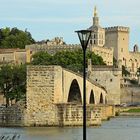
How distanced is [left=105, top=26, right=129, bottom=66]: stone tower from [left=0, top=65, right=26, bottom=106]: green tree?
218ft

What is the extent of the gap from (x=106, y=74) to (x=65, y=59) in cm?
1524

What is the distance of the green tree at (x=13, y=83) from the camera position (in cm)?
6962

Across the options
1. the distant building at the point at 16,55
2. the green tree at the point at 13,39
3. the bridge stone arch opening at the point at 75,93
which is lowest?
the bridge stone arch opening at the point at 75,93

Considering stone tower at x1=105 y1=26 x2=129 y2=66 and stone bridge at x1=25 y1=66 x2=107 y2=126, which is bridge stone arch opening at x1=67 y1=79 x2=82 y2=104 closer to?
stone bridge at x1=25 y1=66 x2=107 y2=126

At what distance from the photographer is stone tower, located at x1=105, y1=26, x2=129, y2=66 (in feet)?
458

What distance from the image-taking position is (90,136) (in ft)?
138

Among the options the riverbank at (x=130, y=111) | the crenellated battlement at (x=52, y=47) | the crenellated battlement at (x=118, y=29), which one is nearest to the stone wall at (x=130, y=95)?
the crenellated battlement at (x=52, y=47)

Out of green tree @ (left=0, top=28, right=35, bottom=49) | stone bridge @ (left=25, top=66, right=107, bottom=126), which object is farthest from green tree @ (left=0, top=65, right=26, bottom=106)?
green tree @ (left=0, top=28, right=35, bottom=49)

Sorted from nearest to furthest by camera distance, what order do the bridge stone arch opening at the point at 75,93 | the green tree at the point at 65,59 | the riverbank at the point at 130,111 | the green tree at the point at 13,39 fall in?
the bridge stone arch opening at the point at 75,93
the riverbank at the point at 130,111
the green tree at the point at 65,59
the green tree at the point at 13,39

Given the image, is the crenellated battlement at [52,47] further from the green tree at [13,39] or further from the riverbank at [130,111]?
the riverbank at [130,111]

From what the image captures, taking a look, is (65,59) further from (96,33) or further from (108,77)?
(96,33)

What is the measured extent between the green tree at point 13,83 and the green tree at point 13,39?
2130 inches

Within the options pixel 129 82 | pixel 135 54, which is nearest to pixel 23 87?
pixel 129 82

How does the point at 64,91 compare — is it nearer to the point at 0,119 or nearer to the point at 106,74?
the point at 0,119
